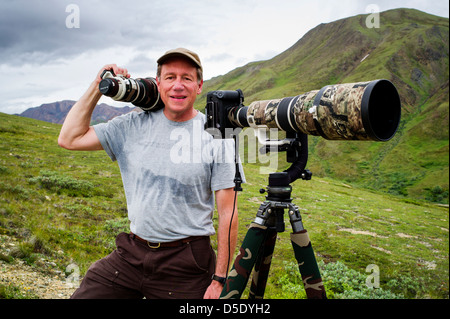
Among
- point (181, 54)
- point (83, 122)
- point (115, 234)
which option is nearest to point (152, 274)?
point (83, 122)

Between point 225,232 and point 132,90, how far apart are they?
1.88 m

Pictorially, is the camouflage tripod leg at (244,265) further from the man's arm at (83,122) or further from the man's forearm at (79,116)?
the man's forearm at (79,116)

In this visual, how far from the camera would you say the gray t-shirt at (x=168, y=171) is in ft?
10.4

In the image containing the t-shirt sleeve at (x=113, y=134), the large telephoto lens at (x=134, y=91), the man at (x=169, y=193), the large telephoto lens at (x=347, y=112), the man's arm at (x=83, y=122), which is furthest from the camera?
the t-shirt sleeve at (x=113, y=134)

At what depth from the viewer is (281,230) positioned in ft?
8.27

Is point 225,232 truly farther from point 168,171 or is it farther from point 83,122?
point 83,122

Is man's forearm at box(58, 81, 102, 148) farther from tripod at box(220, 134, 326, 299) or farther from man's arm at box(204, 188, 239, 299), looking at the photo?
tripod at box(220, 134, 326, 299)

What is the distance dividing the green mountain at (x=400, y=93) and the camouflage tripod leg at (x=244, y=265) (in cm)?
6897

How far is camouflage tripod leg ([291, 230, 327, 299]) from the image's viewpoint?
7.63ft

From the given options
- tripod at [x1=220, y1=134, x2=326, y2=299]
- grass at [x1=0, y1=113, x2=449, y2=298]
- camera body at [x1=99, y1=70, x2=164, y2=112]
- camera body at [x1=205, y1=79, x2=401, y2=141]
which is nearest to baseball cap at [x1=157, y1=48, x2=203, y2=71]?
camera body at [x1=99, y1=70, x2=164, y2=112]

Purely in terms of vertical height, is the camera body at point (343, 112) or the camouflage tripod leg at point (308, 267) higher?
the camera body at point (343, 112)

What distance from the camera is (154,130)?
3395 millimetres

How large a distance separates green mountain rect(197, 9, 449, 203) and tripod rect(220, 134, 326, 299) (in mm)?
68692

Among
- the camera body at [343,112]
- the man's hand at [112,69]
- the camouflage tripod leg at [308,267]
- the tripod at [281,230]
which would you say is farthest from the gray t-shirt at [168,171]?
the camouflage tripod leg at [308,267]
